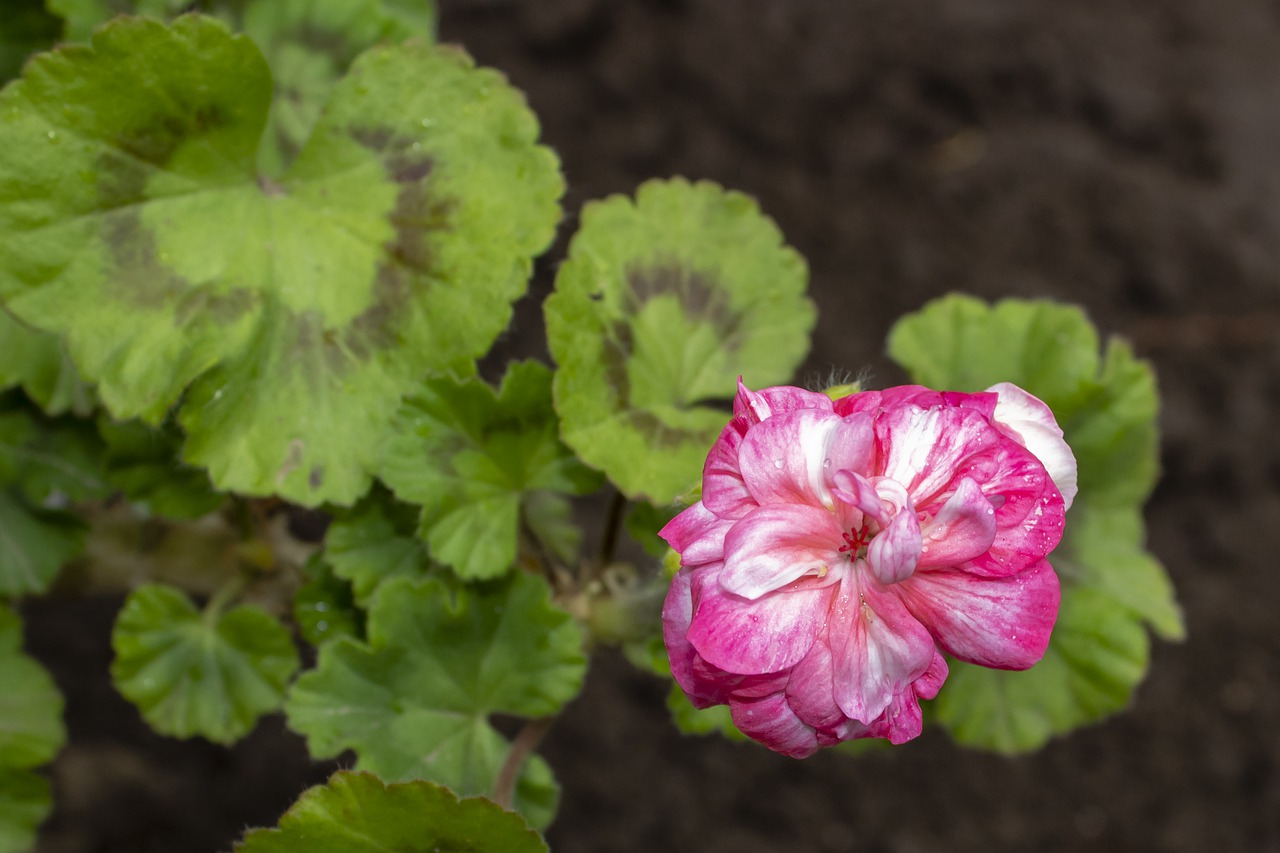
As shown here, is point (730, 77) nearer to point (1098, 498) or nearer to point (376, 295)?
point (1098, 498)

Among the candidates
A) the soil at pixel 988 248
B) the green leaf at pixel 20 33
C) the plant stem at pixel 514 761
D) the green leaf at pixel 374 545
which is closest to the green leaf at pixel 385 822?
the plant stem at pixel 514 761

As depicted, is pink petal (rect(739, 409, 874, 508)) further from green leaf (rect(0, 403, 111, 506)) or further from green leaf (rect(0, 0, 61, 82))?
green leaf (rect(0, 0, 61, 82))

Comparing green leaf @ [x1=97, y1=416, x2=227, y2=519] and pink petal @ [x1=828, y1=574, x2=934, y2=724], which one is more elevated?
pink petal @ [x1=828, y1=574, x2=934, y2=724]

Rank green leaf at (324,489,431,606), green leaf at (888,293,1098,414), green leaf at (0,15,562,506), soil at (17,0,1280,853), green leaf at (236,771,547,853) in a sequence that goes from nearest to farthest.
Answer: green leaf at (236,771,547,853), green leaf at (0,15,562,506), green leaf at (324,489,431,606), green leaf at (888,293,1098,414), soil at (17,0,1280,853)

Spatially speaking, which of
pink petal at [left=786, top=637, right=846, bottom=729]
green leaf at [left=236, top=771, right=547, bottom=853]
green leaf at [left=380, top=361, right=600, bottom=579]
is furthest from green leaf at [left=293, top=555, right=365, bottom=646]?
pink petal at [left=786, top=637, right=846, bottom=729]

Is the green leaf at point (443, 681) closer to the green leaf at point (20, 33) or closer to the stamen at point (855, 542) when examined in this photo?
the stamen at point (855, 542)

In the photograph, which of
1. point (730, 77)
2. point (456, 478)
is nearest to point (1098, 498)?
point (456, 478)
